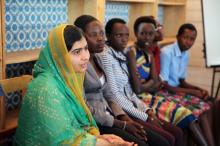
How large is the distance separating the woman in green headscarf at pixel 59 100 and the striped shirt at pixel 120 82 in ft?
1.81

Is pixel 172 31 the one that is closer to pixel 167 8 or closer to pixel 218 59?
pixel 167 8

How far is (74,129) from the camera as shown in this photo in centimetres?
138

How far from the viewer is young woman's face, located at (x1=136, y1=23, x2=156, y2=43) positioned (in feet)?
8.27

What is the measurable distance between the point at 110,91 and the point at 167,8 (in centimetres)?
213

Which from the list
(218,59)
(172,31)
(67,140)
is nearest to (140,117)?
(67,140)

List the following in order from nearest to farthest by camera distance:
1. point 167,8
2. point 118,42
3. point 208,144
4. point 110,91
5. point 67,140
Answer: point 67,140 < point 110,91 < point 118,42 < point 208,144 < point 167,8

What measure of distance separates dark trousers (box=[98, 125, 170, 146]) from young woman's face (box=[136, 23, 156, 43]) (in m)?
0.85

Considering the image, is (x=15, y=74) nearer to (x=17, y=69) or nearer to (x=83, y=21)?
(x=17, y=69)

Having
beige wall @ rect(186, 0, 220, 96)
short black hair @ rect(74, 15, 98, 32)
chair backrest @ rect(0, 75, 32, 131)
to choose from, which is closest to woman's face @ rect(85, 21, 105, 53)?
short black hair @ rect(74, 15, 98, 32)

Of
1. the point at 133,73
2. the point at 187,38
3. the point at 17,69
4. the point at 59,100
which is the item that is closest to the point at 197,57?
the point at 187,38

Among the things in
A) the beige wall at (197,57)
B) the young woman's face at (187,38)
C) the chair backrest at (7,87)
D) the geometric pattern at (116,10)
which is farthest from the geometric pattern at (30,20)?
the beige wall at (197,57)

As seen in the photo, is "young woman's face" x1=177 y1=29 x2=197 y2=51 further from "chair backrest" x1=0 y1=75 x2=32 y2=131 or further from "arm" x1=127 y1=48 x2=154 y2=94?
"chair backrest" x1=0 y1=75 x2=32 y2=131

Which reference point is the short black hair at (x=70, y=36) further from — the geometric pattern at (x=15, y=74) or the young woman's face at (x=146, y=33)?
the young woman's face at (x=146, y=33)

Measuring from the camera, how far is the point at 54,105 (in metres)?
1.33
